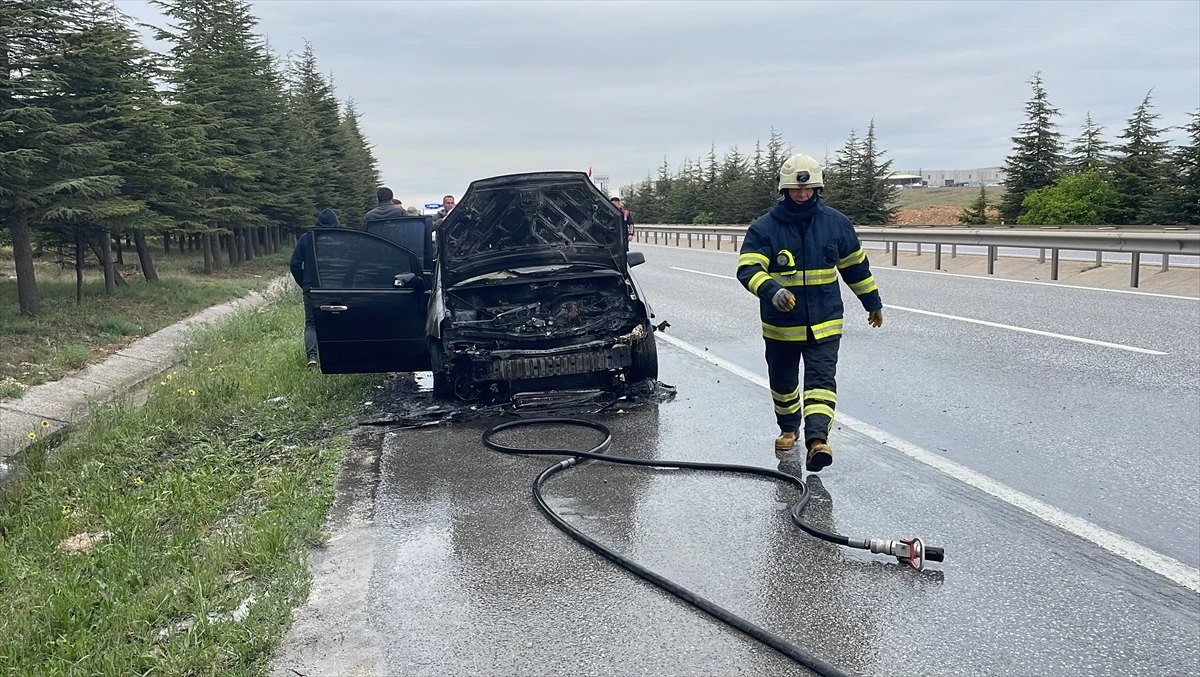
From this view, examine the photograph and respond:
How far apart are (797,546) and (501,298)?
4.30 m

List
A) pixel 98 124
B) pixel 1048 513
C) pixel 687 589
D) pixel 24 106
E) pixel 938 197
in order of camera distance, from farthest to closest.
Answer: pixel 938 197, pixel 98 124, pixel 24 106, pixel 1048 513, pixel 687 589

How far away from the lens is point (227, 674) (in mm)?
3373

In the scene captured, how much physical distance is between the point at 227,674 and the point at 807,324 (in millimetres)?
3809

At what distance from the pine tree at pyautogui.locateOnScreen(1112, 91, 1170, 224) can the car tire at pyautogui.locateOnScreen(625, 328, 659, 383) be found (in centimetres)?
3049

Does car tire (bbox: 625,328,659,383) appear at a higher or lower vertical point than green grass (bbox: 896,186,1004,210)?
lower

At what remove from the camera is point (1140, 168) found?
33.6 meters

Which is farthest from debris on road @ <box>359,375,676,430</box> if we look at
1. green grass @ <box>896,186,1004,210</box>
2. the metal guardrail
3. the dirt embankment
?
green grass @ <box>896,186,1004,210</box>

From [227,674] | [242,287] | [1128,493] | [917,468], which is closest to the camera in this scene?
[227,674]

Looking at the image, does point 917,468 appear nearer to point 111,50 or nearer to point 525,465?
point 525,465

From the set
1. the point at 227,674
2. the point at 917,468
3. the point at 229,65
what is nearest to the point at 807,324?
the point at 917,468

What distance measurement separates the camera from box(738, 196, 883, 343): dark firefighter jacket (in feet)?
19.4

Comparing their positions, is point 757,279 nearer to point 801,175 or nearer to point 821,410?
point 801,175

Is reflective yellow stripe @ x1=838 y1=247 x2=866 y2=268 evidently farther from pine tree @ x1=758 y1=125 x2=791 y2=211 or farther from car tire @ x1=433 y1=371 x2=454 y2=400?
pine tree @ x1=758 y1=125 x2=791 y2=211

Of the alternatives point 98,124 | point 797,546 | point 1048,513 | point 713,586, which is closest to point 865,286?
point 1048,513
